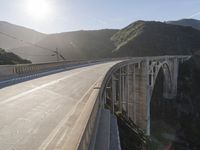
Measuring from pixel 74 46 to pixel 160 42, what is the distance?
3872 cm

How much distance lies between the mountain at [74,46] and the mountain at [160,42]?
9.18 meters

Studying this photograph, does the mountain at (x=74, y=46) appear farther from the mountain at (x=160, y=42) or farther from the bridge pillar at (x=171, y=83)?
the bridge pillar at (x=171, y=83)

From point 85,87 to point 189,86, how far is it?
65453mm

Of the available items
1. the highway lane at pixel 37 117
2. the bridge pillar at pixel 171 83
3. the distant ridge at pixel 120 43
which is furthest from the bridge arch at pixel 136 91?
the distant ridge at pixel 120 43

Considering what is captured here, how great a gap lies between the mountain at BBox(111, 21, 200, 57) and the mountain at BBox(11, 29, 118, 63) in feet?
30.1

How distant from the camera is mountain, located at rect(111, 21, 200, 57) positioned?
106938 mm

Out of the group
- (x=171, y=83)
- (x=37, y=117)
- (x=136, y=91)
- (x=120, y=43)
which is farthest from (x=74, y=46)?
(x=37, y=117)

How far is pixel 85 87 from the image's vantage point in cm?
1564

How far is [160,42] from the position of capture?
369 feet

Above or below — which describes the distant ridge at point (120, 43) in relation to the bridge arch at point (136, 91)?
above

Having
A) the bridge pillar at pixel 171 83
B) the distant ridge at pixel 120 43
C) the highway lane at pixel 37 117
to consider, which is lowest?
the bridge pillar at pixel 171 83

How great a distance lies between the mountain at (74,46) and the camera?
120 metres

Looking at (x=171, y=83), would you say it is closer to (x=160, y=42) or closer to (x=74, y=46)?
(x=160, y=42)

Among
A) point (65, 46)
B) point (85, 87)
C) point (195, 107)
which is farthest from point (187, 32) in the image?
point (85, 87)
